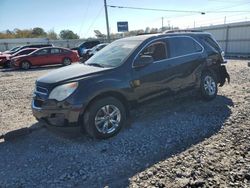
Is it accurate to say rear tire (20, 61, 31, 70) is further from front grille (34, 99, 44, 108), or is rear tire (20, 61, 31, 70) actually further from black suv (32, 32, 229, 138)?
front grille (34, 99, 44, 108)

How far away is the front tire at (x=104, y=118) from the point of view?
15.5 feet

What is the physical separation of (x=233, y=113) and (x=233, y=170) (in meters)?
2.60

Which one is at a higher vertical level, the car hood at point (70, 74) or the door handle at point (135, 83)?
the car hood at point (70, 74)

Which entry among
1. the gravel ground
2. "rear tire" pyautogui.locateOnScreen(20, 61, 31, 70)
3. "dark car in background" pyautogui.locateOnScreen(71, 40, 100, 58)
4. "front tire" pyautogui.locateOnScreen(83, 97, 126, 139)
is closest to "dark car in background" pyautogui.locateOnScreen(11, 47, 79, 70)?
"rear tire" pyautogui.locateOnScreen(20, 61, 31, 70)

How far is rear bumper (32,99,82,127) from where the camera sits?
4.56m

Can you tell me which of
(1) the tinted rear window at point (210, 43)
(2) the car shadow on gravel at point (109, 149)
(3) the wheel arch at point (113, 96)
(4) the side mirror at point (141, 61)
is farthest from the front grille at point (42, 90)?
(1) the tinted rear window at point (210, 43)

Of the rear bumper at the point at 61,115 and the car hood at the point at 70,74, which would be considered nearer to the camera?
the rear bumper at the point at 61,115

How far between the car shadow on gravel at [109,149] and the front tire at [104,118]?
0.18m

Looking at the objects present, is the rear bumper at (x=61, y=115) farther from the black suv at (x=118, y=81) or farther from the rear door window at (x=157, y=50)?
the rear door window at (x=157, y=50)

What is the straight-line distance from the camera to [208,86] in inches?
273

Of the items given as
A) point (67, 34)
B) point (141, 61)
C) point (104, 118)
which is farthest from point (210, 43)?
point (67, 34)

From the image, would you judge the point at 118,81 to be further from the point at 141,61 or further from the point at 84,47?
the point at 84,47

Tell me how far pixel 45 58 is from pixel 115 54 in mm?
15420

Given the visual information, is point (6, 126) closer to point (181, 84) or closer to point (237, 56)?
point (181, 84)
